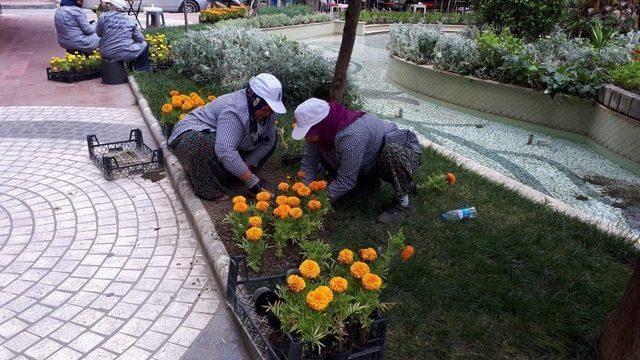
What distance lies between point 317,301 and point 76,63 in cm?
749

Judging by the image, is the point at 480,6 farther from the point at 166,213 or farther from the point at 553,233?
the point at 166,213

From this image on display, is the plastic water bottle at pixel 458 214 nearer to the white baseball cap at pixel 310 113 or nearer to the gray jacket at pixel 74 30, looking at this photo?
the white baseball cap at pixel 310 113

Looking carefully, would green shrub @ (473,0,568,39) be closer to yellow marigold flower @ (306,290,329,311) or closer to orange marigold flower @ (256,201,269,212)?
orange marigold flower @ (256,201,269,212)

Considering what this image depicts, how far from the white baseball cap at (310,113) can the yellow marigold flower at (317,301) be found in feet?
4.81

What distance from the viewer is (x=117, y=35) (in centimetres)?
775

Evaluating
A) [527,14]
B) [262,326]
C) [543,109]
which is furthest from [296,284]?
[527,14]

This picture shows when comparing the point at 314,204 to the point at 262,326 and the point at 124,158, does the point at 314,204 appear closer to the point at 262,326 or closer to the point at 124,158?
the point at 262,326

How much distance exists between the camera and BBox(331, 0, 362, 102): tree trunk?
15.4 feet

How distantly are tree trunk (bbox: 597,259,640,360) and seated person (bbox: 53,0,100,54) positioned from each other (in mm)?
8603

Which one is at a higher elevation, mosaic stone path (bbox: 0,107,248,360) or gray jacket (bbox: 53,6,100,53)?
gray jacket (bbox: 53,6,100,53)

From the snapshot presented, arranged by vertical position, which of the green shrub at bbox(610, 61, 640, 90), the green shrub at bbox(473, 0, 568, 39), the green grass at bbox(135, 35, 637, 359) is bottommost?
the green grass at bbox(135, 35, 637, 359)

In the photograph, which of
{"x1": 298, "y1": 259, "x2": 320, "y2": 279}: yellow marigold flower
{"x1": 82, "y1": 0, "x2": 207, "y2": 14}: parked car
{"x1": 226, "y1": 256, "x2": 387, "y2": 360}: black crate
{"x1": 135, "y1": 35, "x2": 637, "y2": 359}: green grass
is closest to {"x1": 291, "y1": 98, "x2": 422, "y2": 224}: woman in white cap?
{"x1": 135, "y1": 35, "x2": 637, "y2": 359}: green grass

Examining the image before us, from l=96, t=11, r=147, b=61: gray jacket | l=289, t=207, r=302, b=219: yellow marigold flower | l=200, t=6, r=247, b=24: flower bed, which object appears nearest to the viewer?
l=289, t=207, r=302, b=219: yellow marigold flower

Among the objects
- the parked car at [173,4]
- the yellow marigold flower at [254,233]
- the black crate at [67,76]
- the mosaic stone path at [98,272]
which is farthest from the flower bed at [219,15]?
the yellow marigold flower at [254,233]
